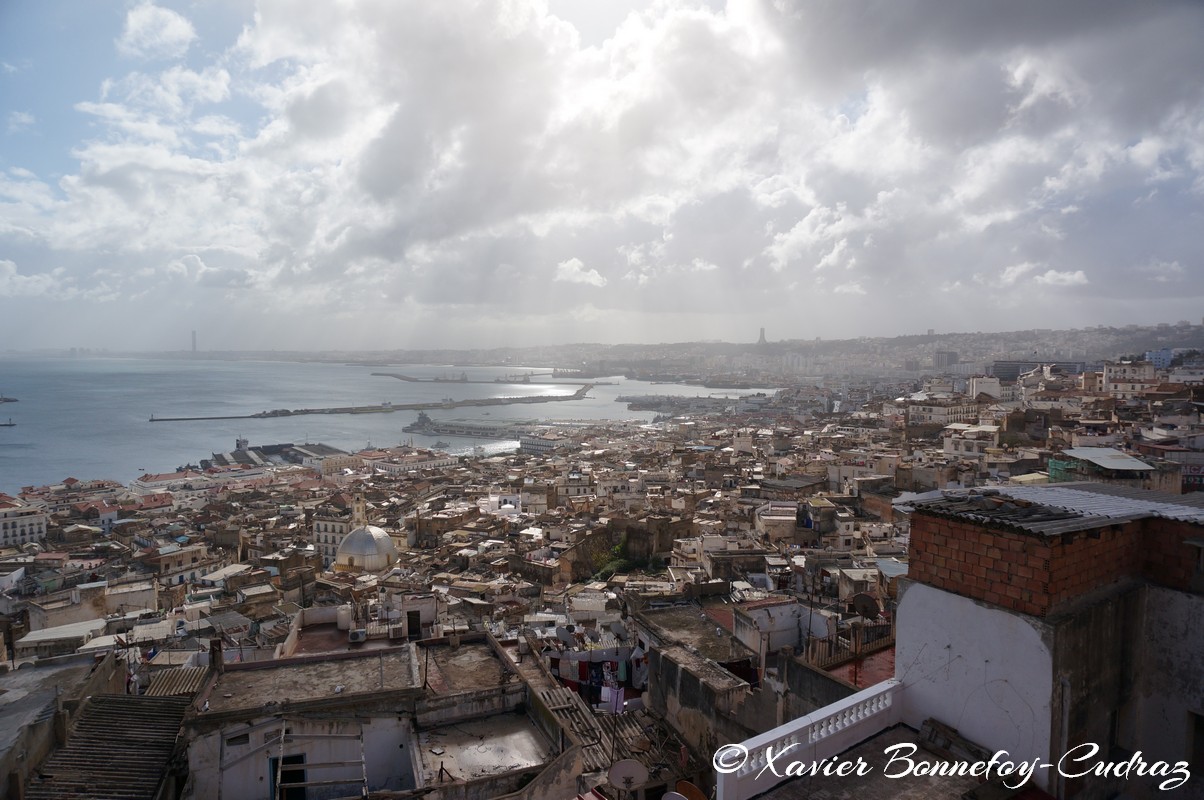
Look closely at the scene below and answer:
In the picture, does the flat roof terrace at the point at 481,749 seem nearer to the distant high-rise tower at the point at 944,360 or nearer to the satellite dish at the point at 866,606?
the satellite dish at the point at 866,606

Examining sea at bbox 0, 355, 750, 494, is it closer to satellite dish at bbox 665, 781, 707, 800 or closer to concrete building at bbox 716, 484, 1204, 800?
satellite dish at bbox 665, 781, 707, 800

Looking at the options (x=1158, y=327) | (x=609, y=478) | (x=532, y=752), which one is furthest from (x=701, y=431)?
(x=1158, y=327)

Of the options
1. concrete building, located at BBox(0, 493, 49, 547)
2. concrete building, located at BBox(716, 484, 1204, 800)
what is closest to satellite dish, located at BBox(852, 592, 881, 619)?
concrete building, located at BBox(716, 484, 1204, 800)

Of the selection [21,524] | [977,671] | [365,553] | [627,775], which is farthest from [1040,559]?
[21,524]

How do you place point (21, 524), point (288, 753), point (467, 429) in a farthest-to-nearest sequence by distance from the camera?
point (467, 429) → point (21, 524) → point (288, 753)

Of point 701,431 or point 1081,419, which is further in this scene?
point 701,431

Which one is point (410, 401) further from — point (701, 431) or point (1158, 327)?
point (1158, 327)

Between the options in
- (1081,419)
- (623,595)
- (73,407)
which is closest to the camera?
(623,595)

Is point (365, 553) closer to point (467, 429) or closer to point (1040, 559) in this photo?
point (1040, 559)
